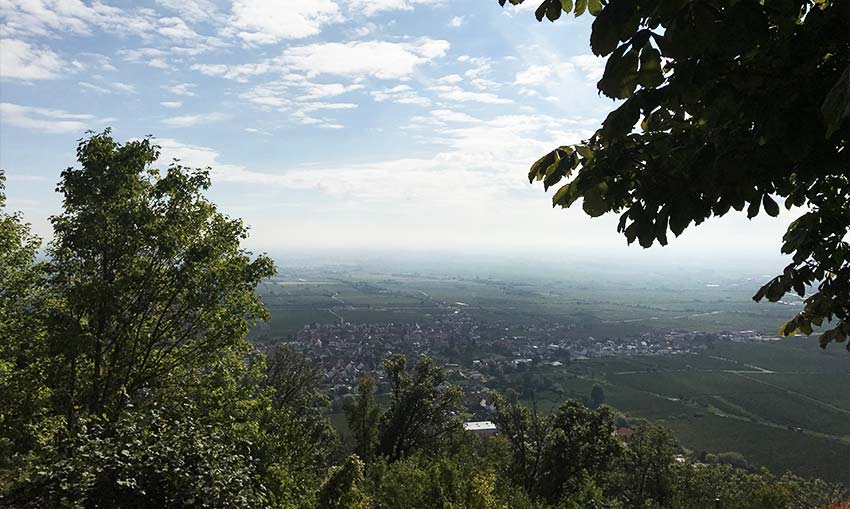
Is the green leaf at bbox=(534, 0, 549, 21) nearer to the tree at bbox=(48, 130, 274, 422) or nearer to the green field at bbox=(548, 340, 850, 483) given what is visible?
the tree at bbox=(48, 130, 274, 422)

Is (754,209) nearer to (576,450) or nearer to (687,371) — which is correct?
(576,450)

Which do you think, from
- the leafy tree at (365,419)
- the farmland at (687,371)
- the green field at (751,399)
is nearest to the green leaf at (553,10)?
the leafy tree at (365,419)

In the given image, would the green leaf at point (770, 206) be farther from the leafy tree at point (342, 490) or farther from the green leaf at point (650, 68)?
the leafy tree at point (342, 490)

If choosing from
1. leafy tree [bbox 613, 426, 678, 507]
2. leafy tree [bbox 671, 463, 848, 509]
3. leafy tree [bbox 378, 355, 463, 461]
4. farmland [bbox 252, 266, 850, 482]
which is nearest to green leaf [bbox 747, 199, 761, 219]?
leafy tree [bbox 378, 355, 463, 461]

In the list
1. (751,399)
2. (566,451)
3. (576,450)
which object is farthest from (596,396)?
(576,450)

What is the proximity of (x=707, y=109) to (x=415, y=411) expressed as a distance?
2512 cm

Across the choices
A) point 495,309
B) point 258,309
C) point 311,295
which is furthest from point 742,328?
point 258,309

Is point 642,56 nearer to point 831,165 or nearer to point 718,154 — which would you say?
point 718,154

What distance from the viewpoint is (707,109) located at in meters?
2.37

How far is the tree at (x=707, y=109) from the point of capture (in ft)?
6.34

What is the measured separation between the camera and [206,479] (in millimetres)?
5465

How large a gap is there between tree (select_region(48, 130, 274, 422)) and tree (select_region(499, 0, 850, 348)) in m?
11.7

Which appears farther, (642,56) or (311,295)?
(311,295)

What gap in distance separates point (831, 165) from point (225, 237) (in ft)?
45.0
